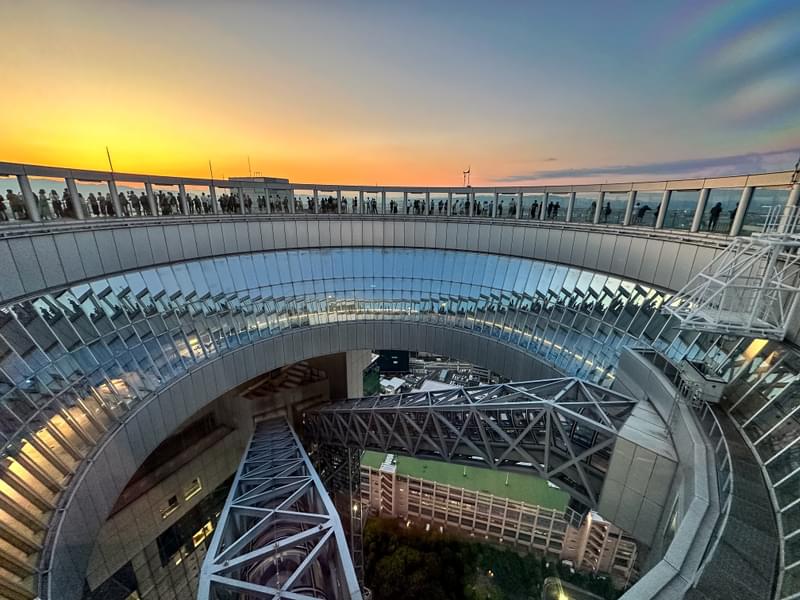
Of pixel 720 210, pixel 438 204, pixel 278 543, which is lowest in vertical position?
pixel 278 543

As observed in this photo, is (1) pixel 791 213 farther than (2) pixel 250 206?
No

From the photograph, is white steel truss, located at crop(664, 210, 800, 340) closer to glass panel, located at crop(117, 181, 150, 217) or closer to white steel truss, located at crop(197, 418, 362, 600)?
white steel truss, located at crop(197, 418, 362, 600)

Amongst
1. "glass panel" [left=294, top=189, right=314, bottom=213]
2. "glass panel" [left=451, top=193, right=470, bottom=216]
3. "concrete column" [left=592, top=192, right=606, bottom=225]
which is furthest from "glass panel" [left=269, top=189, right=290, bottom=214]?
"concrete column" [left=592, top=192, right=606, bottom=225]

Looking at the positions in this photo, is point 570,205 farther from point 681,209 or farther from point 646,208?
point 681,209

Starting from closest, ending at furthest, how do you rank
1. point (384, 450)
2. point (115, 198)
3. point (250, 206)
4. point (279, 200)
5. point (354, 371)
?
point (115, 198) < point (384, 450) < point (250, 206) < point (279, 200) < point (354, 371)

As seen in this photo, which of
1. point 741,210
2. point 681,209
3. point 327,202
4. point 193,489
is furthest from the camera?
point 327,202

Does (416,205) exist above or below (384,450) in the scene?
above

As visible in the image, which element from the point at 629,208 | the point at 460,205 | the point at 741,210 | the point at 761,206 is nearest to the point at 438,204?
the point at 460,205
